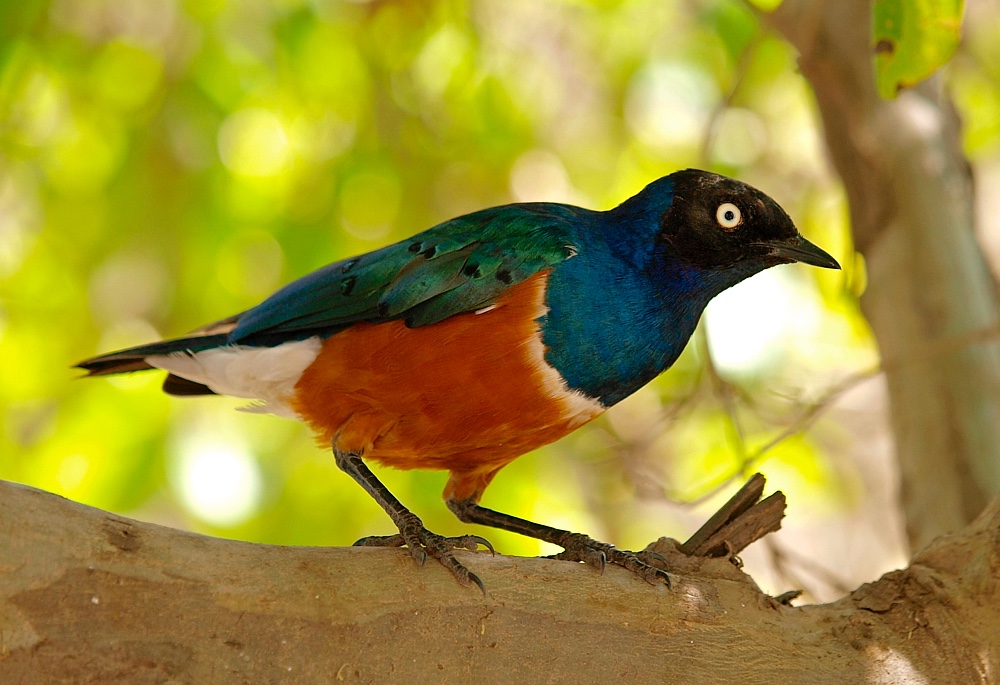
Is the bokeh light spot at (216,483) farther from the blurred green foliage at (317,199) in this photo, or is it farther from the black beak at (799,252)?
the black beak at (799,252)

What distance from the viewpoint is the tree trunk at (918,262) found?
157 inches

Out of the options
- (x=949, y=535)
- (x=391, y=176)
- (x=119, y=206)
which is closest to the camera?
(x=949, y=535)

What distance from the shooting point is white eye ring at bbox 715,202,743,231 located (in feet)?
11.8

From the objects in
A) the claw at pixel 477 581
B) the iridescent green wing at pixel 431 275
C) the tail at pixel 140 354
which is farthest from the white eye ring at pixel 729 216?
the tail at pixel 140 354

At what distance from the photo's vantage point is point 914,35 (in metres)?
2.81

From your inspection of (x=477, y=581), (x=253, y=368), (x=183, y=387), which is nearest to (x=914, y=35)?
(x=477, y=581)

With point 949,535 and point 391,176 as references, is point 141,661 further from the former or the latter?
point 391,176

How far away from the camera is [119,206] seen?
553 cm

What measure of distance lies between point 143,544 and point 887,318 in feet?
10.3

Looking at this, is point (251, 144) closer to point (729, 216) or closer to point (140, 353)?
point (140, 353)

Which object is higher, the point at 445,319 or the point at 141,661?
the point at 445,319

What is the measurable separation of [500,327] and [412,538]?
0.73m

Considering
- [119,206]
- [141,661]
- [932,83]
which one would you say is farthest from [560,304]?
[119,206]

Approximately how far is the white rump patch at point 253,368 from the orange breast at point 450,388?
0.14 m
